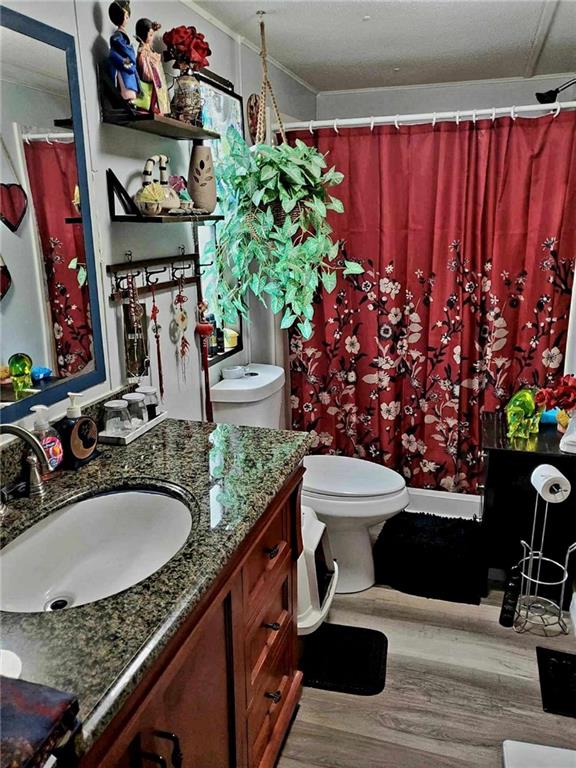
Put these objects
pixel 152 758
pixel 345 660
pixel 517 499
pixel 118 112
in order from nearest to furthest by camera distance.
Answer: pixel 152 758 → pixel 118 112 → pixel 345 660 → pixel 517 499

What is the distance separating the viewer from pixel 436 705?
6.14ft

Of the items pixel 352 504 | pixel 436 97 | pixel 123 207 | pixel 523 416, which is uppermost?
pixel 436 97

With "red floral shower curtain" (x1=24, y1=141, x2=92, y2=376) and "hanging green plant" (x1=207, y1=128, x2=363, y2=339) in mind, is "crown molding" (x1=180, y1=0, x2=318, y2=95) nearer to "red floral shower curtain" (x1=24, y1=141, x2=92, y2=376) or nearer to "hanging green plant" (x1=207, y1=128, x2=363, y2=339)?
"hanging green plant" (x1=207, y1=128, x2=363, y2=339)

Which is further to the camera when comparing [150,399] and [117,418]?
[150,399]

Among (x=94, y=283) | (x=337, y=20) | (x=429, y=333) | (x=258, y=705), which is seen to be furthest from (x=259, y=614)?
(x=337, y=20)

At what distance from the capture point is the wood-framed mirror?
50.1 inches

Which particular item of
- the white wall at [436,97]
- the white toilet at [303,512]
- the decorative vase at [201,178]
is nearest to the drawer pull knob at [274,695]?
the white toilet at [303,512]

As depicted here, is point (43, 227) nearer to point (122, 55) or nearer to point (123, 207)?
point (123, 207)

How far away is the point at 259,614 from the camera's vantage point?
4.65 ft

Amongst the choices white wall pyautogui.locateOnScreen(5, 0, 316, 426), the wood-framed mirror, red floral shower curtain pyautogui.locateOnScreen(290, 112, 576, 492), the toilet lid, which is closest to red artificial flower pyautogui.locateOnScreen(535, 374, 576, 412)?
red floral shower curtain pyautogui.locateOnScreen(290, 112, 576, 492)

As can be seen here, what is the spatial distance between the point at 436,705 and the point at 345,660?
332mm

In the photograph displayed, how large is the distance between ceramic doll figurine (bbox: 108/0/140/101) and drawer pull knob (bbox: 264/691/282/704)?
61.6 inches

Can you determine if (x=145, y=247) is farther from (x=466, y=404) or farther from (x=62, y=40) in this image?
(x=466, y=404)

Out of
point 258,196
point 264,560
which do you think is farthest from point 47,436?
point 258,196
